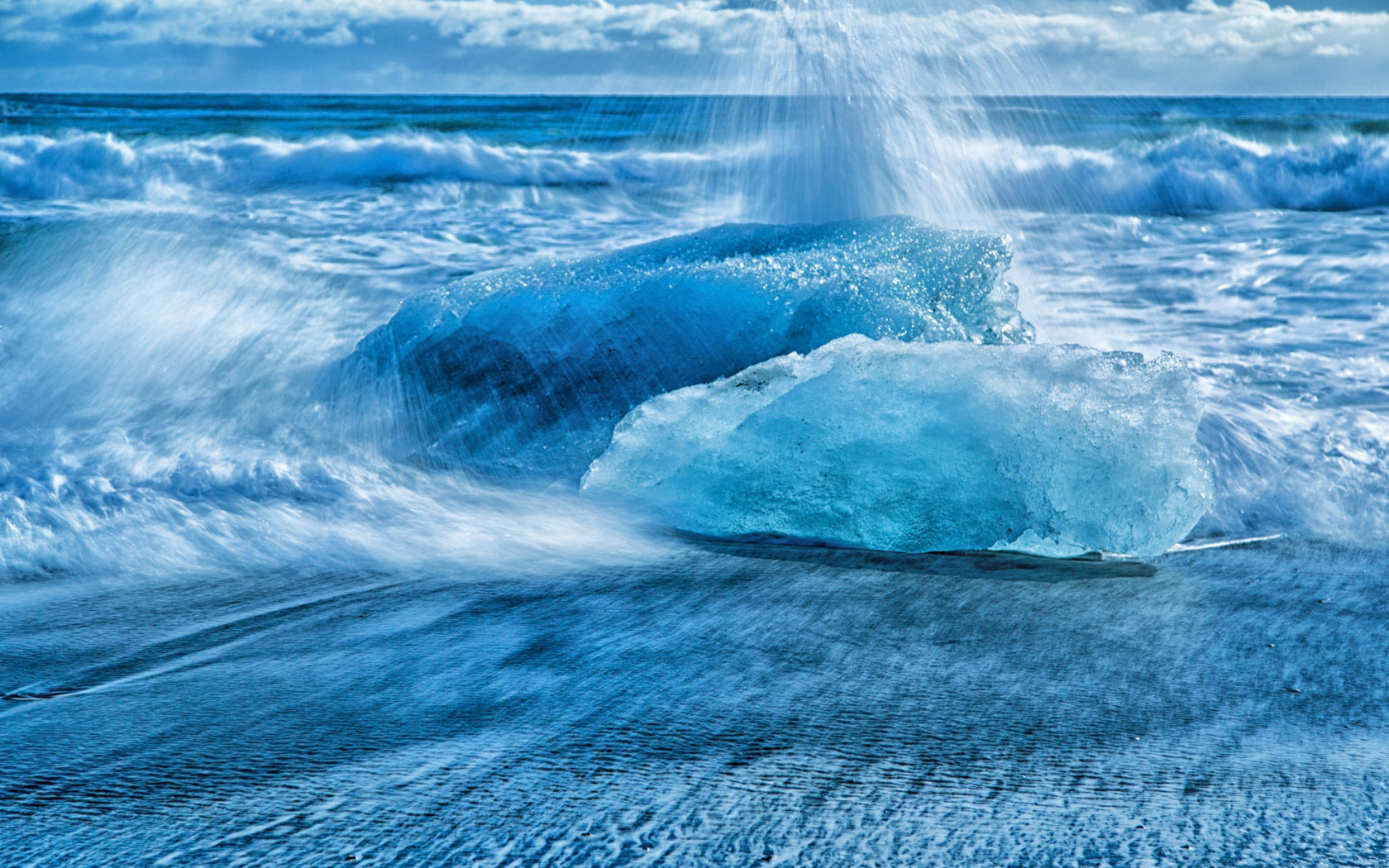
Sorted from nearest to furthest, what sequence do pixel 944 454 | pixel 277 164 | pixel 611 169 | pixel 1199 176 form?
pixel 944 454
pixel 1199 176
pixel 277 164
pixel 611 169

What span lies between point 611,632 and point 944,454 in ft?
2.97

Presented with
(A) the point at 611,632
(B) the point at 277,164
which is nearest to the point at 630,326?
(A) the point at 611,632

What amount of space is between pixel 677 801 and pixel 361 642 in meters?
0.75

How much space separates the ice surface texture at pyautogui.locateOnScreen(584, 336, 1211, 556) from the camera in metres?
2.20

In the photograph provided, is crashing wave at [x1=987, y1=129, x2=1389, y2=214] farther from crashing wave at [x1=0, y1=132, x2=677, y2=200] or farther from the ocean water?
the ocean water

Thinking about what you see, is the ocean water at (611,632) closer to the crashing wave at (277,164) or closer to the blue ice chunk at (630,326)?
the blue ice chunk at (630,326)

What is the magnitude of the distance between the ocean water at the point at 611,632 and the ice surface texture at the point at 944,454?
5 centimetres

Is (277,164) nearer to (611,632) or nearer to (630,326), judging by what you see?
(630,326)

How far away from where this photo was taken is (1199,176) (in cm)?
1204

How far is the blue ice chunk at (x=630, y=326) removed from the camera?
2.98 meters

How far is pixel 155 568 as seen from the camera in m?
2.14

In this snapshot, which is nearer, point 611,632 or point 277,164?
point 611,632

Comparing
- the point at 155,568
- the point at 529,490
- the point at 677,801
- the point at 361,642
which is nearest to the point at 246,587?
the point at 155,568

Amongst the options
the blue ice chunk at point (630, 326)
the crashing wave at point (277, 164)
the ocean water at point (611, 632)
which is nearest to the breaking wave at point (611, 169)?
the crashing wave at point (277, 164)
